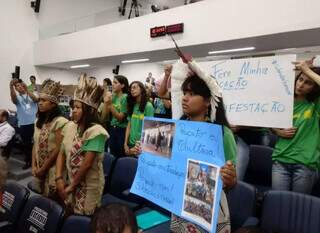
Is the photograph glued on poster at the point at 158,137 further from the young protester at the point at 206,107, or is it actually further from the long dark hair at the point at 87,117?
the long dark hair at the point at 87,117

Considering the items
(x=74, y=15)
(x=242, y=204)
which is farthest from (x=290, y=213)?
(x=74, y=15)

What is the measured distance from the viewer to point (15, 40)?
8.41 meters

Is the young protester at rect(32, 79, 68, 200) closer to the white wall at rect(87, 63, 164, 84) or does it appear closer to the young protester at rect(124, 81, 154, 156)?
the young protester at rect(124, 81, 154, 156)

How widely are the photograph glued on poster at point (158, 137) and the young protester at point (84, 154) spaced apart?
18.8 inches

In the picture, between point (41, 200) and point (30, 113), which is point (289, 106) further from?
point (30, 113)

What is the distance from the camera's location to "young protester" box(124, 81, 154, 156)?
3318mm

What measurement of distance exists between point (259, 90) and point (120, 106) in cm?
234

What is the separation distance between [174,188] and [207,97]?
395 mm

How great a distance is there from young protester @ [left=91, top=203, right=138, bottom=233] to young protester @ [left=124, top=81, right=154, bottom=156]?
2.23 m

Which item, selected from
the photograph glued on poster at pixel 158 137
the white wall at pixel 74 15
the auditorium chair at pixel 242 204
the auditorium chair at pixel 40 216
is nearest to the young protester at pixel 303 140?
the auditorium chair at pixel 242 204

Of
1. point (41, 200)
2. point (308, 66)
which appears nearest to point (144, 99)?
point (41, 200)

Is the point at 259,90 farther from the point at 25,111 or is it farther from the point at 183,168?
the point at 25,111

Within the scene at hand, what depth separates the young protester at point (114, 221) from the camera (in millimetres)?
1006

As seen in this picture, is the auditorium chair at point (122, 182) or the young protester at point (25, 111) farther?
the young protester at point (25, 111)
